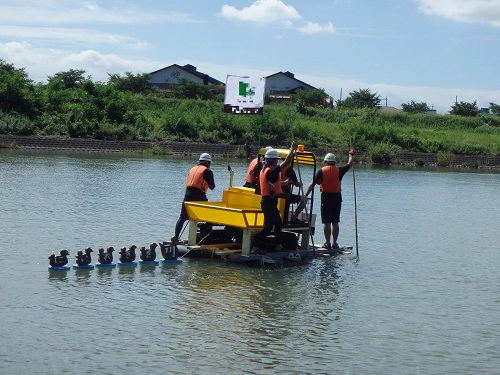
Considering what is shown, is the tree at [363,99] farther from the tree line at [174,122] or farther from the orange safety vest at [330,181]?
the orange safety vest at [330,181]

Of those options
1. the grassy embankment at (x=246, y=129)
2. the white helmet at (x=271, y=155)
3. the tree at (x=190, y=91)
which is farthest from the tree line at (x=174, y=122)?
the white helmet at (x=271, y=155)

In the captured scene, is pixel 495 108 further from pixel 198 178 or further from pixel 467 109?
pixel 198 178

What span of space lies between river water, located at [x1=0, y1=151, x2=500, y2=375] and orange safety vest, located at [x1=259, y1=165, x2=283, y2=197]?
4.39ft

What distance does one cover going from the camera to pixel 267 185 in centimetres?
1462

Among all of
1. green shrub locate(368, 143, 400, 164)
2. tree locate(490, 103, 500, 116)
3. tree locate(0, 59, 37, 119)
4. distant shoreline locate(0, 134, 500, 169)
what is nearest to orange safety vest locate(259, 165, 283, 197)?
distant shoreline locate(0, 134, 500, 169)

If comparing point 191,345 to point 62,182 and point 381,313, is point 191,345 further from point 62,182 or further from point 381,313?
point 62,182

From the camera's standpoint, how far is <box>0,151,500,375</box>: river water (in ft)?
32.0

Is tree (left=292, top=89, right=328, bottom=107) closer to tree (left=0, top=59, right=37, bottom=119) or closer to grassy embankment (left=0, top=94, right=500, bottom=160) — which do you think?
grassy embankment (left=0, top=94, right=500, bottom=160)

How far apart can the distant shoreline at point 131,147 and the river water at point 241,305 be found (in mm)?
26878

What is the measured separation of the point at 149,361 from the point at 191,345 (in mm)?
807

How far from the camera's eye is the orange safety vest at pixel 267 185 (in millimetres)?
14625

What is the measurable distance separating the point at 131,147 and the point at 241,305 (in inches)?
1624

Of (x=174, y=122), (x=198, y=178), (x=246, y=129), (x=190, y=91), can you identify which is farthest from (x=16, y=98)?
(x=198, y=178)

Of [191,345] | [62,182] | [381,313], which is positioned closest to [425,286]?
[381,313]
